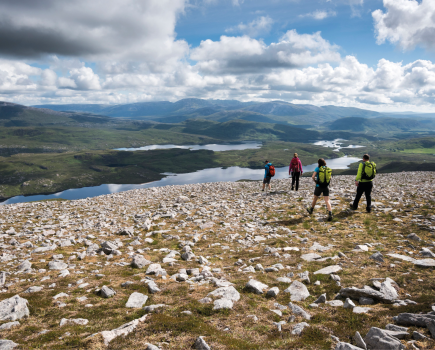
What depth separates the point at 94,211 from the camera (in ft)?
75.3

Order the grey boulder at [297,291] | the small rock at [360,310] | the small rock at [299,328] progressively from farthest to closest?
the grey boulder at [297,291]
the small rock at [360,310]
the small rock at [299,328]

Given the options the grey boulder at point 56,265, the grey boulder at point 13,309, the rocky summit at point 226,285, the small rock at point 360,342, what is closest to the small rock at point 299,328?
the rocky summit at point 226,285

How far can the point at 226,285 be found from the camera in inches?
316

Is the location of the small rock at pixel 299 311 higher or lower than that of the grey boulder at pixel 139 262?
higher

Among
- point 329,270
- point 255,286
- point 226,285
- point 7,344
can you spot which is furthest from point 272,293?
point 7,344

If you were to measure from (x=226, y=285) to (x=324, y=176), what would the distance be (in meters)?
12.0

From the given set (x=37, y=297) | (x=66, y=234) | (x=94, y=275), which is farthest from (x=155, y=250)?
(x=66, y=234)

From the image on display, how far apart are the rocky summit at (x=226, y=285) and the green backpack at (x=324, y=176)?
2612mm

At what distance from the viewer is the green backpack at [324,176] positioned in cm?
1681

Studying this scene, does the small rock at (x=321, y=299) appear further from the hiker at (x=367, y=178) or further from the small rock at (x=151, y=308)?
the hiker at (x=367, y=178)

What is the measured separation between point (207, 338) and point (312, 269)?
5.63m

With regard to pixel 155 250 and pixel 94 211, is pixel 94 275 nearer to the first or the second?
pixel 155 250

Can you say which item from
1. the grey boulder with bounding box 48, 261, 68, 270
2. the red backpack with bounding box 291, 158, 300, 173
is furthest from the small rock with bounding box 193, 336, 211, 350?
the red backpack with bounding box 291, 158, 300, 173

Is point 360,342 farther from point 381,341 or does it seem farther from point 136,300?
point 136,300
